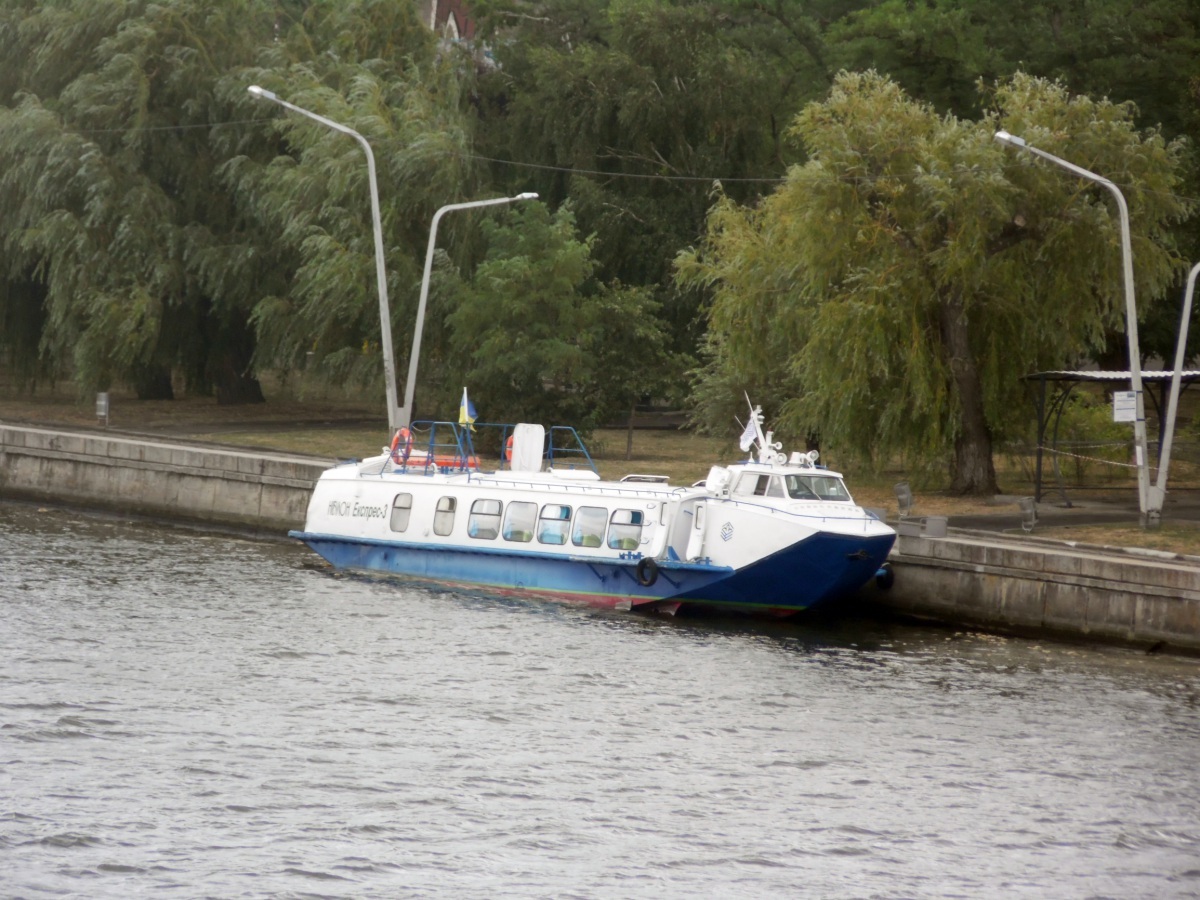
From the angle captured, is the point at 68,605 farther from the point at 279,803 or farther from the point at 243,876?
the point at 243,876

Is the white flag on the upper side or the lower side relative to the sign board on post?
lower

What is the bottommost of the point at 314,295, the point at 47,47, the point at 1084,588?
the point at 1084,588

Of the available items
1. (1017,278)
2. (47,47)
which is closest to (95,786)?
(1017,278)

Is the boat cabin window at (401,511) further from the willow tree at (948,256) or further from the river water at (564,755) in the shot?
the willow tree at (948,256)

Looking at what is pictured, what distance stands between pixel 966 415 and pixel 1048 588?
30.7 feet

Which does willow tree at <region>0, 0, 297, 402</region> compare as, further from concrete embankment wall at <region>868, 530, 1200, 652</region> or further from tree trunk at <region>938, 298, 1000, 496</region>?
concrete embankment wall at <region>868, 530, 1200, 652</region>

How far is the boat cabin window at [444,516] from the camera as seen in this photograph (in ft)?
106

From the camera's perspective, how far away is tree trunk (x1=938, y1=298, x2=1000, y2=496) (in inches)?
1400

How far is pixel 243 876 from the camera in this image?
15.5 metres

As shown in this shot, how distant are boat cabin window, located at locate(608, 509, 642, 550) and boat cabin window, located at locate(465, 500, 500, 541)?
2.51 m

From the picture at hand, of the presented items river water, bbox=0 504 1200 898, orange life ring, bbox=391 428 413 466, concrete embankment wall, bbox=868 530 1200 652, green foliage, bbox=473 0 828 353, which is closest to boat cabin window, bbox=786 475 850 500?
concrete embankment wall, bbox=868 530 1200 652

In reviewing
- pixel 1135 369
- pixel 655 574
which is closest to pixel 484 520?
pixel 655 574

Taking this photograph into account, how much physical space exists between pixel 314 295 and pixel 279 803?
31297 mm

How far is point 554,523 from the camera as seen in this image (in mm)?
30844
